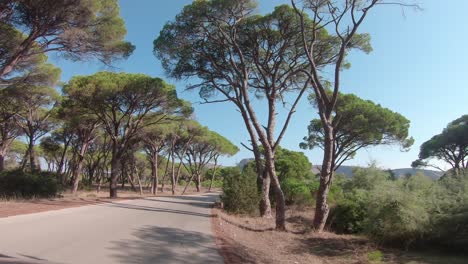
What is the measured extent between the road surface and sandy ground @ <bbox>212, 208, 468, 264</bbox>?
1.90 ft

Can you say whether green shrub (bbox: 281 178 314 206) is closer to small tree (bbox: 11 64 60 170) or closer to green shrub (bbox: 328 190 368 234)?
green shrub (bbox: 328 190 368 234)

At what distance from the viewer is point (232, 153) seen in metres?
47.4

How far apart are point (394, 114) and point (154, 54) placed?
50.8 ft

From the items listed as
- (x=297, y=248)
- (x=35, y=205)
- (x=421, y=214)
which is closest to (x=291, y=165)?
(x=35, y=205)

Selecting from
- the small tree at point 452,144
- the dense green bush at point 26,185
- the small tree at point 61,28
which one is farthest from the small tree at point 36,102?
the small tree at point 452,144

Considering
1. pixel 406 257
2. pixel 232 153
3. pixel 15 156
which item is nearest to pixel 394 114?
pixel 406 257

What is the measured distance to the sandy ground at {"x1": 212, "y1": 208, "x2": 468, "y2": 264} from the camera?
7.91 meters

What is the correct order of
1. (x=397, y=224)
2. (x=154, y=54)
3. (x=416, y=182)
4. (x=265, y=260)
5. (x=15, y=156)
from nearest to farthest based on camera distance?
(x=265, y=260) → (x=397, y=224) → (x=416, y=182) → (x=154, y=54) → (x=15, y=156)

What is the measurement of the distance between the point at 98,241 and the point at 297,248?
16.2 ft

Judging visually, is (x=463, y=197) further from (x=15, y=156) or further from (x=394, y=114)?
(x=15, y=156)

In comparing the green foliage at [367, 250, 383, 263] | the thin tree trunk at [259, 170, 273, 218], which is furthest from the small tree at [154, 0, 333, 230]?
the green foliage at [367, 250, 383, 263]

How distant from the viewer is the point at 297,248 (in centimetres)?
970

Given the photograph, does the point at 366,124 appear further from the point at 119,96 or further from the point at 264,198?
the point at 119,96

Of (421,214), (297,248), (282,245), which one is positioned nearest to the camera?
(421,214)
